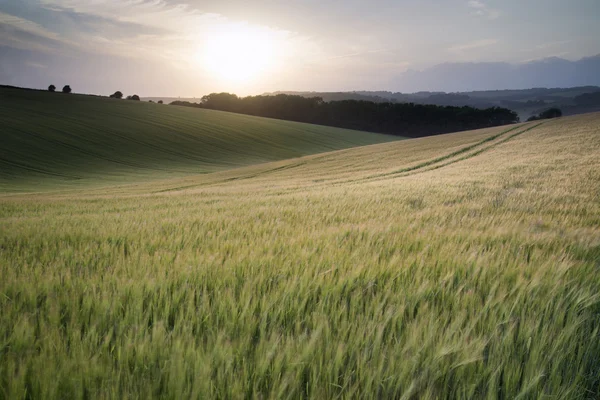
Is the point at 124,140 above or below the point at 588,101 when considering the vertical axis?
below

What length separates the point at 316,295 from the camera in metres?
1.82

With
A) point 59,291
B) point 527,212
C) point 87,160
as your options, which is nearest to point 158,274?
point 59,291

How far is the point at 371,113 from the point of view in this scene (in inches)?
4505

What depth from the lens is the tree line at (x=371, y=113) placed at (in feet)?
342

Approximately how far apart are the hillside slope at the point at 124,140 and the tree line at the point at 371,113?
27213mm

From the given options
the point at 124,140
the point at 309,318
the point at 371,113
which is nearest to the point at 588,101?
the point at 371,113

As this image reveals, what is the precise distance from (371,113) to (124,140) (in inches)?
3344

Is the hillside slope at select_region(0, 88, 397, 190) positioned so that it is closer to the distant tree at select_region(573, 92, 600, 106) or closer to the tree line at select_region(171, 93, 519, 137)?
the tree line at select_region(171, 93, 519, 137)

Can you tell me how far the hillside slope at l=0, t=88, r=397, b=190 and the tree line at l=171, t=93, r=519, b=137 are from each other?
27213 millimetres

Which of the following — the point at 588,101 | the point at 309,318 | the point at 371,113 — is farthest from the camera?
the point at 588,101

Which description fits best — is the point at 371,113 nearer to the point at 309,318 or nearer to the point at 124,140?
the point at 124,140

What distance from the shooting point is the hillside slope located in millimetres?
39500

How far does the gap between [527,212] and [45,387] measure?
573 centimetres

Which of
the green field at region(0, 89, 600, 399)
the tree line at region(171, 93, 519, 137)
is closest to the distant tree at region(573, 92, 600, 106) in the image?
the tree line at region(171, 93, 519, 137)
